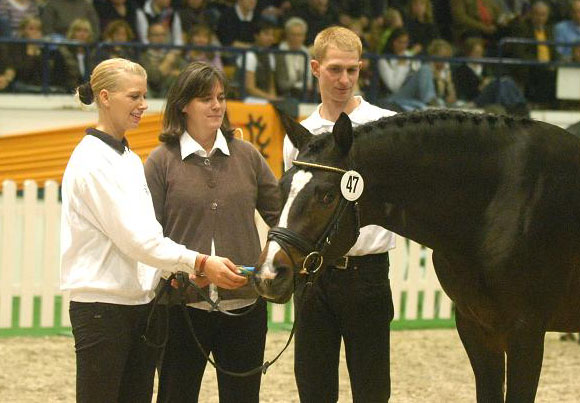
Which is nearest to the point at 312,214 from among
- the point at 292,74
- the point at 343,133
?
the point at 343,133

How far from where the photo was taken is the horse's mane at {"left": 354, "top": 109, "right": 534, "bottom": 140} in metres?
3.56

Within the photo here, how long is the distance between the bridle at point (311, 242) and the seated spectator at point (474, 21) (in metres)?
9.89

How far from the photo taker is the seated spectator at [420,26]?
484 inches

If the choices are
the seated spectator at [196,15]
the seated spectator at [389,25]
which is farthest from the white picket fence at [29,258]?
the seated spectator at [389,25]

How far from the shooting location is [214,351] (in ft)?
12.4

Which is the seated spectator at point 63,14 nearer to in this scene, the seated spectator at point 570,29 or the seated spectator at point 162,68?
the seated spectator at point 162,68

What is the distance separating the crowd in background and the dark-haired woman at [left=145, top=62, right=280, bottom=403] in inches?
236

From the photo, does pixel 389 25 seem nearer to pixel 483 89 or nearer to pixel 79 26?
pixel 483 89

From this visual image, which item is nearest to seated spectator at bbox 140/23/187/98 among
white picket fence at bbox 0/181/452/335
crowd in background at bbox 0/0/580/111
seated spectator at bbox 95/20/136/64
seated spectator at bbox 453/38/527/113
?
crowd in background at bbox 0/0/580/111

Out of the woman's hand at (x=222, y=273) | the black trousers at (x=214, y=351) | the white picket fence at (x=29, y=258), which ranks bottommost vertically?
the white picket fence at (x=29, y=258)

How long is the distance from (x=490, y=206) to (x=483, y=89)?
7.77 metres

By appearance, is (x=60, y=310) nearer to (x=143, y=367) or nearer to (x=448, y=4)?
(x=143, y=367)

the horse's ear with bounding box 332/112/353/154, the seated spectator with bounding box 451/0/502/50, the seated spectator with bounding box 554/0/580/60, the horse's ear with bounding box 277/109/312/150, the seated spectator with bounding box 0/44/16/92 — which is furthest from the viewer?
the seated spectator with bounding box 451/0/502/50

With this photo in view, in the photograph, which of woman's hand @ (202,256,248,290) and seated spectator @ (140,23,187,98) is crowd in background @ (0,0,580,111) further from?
woman's hand @ (202,256,248,290)
